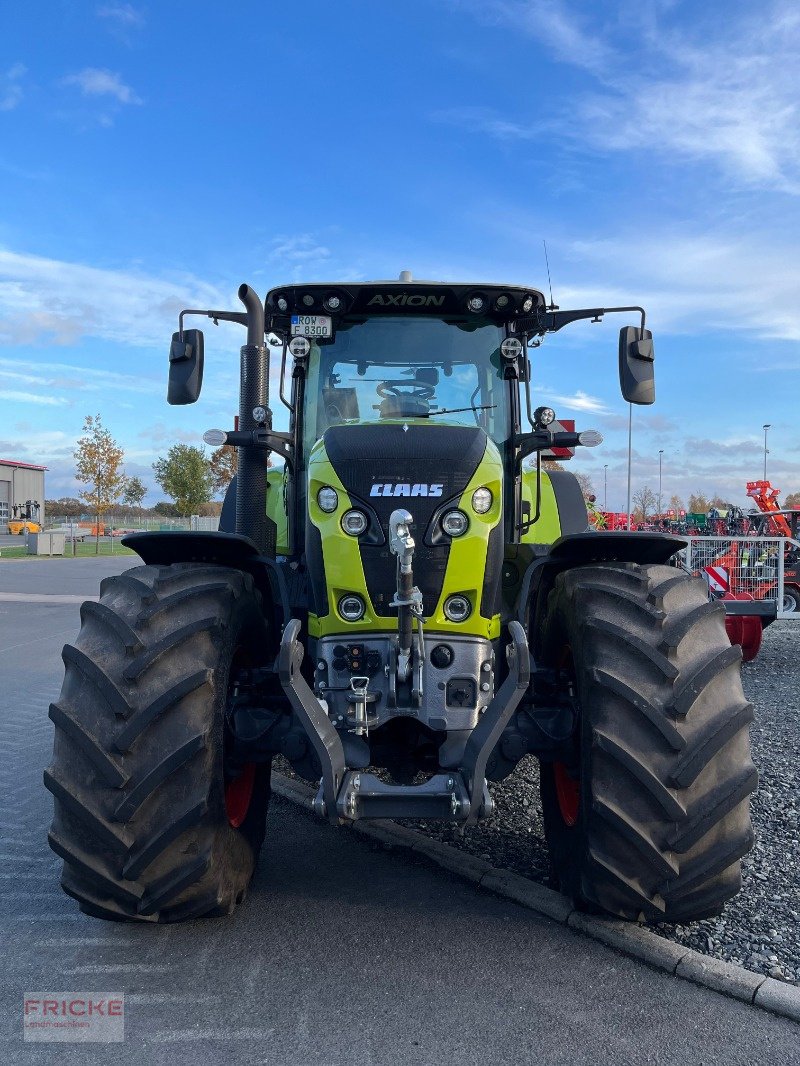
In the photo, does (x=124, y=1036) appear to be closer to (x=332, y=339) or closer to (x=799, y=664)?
Result: (x=332, y=339)

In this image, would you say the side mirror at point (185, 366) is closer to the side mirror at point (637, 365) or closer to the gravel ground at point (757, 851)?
the side mirror at point (637, 365)

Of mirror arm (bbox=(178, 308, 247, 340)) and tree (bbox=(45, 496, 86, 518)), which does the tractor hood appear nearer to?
mirror arm (bbox=(178, 308, 247, 340))

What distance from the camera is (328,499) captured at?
11.7 feet

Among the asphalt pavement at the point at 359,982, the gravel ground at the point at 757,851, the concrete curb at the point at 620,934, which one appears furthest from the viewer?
the gravel ground at the point at 757,851

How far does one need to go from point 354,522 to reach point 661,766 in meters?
1.47

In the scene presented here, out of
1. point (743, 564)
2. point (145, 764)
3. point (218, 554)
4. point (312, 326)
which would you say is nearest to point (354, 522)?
point (218, 554)

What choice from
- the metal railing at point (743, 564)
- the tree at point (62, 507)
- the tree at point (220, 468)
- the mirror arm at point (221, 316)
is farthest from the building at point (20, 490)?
the mirror arm at point (221, 316)

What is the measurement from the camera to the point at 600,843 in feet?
10.4

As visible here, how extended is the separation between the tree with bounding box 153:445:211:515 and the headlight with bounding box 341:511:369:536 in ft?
148

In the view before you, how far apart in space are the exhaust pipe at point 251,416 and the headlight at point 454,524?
52.1 inches

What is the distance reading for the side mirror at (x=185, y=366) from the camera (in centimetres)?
448

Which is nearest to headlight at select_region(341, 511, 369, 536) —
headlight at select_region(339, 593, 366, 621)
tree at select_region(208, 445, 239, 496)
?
headlight at select_region(339, 593, 366, 621)

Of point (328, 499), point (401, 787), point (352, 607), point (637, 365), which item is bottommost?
point (401, 787)

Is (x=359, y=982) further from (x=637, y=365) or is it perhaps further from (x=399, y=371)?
(x=637, y=365)
